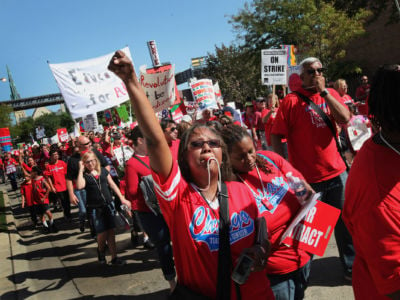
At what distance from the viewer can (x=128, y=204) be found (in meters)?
5.16

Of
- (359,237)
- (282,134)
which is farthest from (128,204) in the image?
(359,237)

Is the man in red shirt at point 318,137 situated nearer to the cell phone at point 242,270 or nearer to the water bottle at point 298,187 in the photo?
the water bottle at point 298,187

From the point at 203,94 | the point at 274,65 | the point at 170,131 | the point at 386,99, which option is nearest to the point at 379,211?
the point at 386,99

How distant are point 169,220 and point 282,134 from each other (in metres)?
2.00

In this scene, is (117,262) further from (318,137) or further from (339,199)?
(318,137)

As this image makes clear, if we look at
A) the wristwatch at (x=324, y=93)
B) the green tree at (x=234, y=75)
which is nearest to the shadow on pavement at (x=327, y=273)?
the wristwatch at (x=324, y=93)

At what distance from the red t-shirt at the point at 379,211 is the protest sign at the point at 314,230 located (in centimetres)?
79

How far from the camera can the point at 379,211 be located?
4.51ft

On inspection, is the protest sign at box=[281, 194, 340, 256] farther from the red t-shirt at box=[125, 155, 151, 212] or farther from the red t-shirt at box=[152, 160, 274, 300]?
the red t-shirt at box=[125, 155, 151, 212]

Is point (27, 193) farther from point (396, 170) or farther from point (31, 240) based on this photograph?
point (396, 170)

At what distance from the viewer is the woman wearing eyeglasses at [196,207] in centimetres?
167

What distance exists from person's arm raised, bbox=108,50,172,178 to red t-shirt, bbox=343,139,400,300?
0.83 meters

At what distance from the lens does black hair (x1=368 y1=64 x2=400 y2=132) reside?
1438 mm

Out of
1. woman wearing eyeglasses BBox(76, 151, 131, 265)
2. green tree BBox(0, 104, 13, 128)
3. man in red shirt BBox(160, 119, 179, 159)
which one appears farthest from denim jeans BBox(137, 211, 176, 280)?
green tree BBox(0, 104, 13, 128)
